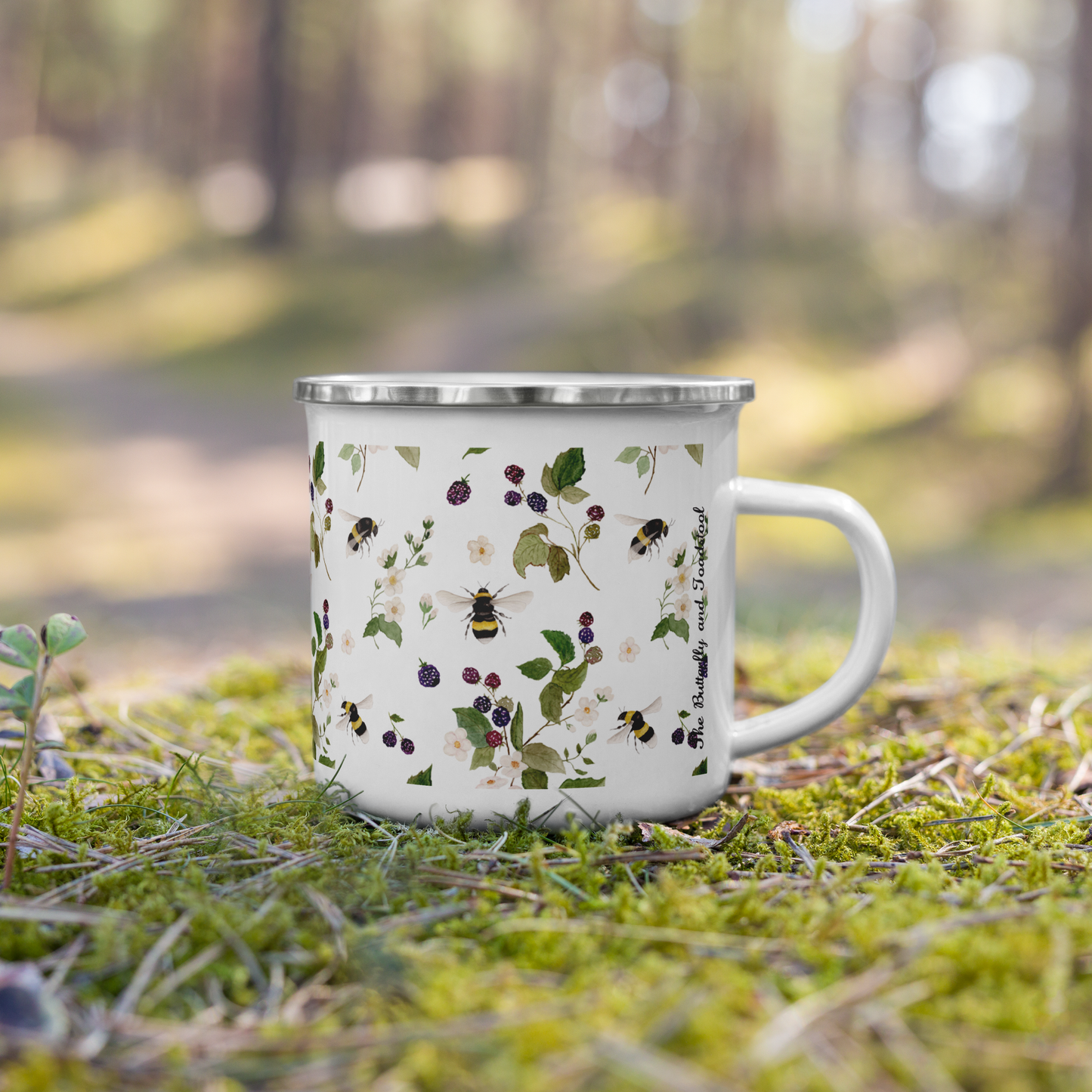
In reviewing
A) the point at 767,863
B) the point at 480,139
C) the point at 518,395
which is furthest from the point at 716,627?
the point at 480,139

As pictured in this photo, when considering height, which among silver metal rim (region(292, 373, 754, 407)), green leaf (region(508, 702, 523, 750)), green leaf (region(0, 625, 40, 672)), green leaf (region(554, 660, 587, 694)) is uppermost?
silver metal rim (region(292, 373, 754, 407))

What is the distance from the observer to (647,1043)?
913 mm

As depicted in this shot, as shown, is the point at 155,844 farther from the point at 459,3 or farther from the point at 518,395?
the point at 459,3

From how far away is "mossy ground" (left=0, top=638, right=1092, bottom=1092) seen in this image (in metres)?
0.91

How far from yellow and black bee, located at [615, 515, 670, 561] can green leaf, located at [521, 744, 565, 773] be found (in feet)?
0.95

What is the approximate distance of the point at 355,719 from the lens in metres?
1.53

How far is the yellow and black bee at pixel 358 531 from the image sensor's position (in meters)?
1.48

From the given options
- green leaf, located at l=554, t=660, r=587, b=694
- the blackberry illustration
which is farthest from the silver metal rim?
green leaf, located at l=554, t=660, r=587, b=694

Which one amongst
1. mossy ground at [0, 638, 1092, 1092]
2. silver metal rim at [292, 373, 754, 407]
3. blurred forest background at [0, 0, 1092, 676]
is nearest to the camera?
mossy ground at [0, 638, 1092, 1092]

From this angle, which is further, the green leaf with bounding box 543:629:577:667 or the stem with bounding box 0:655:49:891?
the green leaf with bounding box 543:629:577:667

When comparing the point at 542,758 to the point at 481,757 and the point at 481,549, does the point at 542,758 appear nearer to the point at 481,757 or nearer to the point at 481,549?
the point at 481,757

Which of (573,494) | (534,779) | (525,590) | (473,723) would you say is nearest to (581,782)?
(534,779)

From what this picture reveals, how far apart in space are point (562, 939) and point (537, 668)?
1.30 ft

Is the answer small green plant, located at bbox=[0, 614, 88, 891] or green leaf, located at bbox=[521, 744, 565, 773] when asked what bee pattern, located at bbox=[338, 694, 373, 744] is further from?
small green plant, located at bbox=[0, 614, 88, 891]
